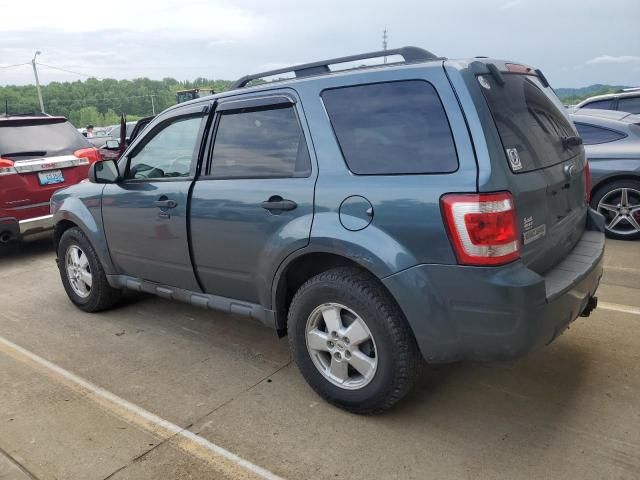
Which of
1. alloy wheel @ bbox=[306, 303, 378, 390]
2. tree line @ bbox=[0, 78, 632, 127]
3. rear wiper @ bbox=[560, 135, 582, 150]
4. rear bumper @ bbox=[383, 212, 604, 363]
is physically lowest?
alloy wheel @ bbox=[306, 303, 378, 390]

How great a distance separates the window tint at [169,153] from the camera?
3.71m

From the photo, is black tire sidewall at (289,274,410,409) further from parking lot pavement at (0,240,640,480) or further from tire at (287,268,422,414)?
parking lot pavement at (0,240,640,480)

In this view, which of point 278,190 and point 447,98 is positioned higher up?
point 447,98

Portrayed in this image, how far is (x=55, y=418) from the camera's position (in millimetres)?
3084

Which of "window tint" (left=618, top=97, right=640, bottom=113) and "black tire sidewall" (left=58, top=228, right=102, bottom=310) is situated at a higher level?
"window tint" (left=618, top=97, right=640, bottom=113)

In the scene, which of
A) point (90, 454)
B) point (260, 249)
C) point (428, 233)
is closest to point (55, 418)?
point (90, 454)

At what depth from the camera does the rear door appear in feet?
9.86

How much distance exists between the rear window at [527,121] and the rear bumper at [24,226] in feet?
17.7

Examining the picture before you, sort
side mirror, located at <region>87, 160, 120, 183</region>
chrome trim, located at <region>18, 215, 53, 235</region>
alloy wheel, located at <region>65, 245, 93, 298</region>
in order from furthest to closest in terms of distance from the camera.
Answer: chrome trim, located at <region>18, 215, 53, 235</region> < alloy wheel, located at <region>65, 245, 93, 298</region> < side mirror, located at <region>87, 160, 120, 183</region>

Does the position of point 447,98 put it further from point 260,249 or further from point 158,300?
point 158,300

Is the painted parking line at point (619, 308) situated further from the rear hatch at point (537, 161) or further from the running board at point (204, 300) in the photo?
the running board at point (204, 300)

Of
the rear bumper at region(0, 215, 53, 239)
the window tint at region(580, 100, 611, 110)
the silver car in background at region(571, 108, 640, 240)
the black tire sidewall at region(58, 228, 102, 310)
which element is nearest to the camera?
the black tire sidewall at region(58, 228, 102, 310)

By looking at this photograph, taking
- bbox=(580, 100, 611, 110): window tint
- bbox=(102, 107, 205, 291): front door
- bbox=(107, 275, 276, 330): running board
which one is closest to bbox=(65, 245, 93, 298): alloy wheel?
bbox=(107, 275, 276, 330): running board

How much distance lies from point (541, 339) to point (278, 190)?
5.11 ft
